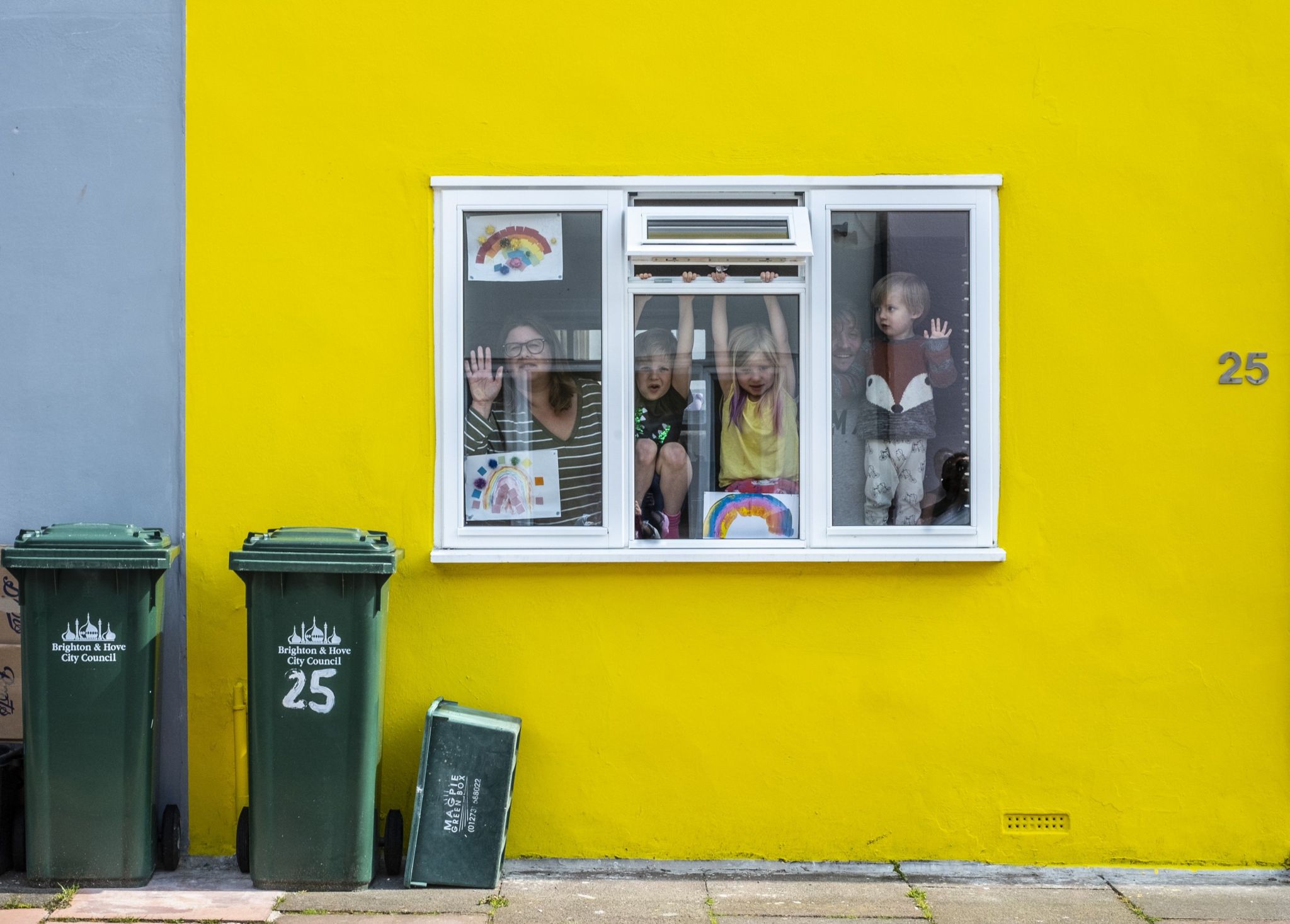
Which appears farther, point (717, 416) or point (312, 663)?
point (717, 416)

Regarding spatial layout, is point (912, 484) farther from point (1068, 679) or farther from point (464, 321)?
point (464, 321)

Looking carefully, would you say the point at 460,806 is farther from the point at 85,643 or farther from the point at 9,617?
the point at 9,617

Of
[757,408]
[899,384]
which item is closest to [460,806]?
[757,408]

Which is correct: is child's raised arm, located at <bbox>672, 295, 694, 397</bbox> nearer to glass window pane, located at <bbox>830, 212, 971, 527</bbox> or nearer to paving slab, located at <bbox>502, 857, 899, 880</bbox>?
glass window pane, located at <bbox>830, 212, 971, 527</bbox>

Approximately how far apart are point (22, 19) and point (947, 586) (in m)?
4.73

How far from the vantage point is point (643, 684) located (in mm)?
5184

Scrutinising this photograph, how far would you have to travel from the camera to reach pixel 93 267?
17.0 feet

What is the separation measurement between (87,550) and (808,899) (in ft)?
10.4

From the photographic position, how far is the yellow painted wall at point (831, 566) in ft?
16.9

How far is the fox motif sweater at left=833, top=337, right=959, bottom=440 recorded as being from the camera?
17.3 feet

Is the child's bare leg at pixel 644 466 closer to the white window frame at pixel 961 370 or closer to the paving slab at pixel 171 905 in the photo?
the white window frame at pixel 961 370

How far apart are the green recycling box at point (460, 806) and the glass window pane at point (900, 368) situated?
1.83m

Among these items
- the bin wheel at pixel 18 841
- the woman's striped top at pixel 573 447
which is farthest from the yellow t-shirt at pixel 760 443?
the bin wheel at pixel 18 841

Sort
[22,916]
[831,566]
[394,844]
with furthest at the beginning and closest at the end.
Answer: [831,566] < [394,844] < [22,916]
